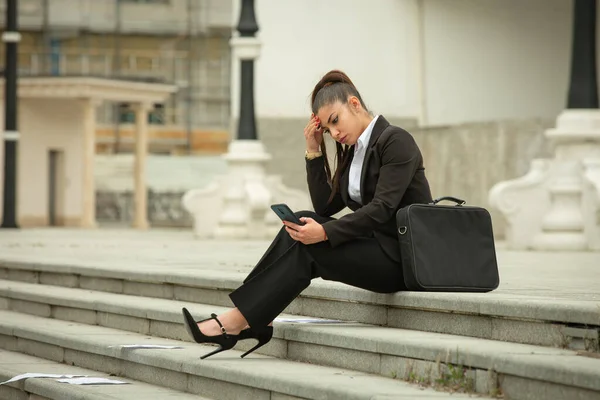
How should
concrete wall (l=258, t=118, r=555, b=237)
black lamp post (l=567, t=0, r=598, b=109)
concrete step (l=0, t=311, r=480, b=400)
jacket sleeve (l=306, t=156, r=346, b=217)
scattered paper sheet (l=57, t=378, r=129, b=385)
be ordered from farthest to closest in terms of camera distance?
concrete wall (l=258, t=118, r=555, b=237) → black lamp post (l=567, t=0, r=598, b=109) → scattered paper sheet (l=57, t=378, r=129, b=385) → jacket sleeve (l=306, t=156, r=346, b=217) → concrete step (l=0, t=311, r=480, b=400)

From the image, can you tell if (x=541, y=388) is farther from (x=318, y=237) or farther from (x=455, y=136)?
(x=455, y=136)

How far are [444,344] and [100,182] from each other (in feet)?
135

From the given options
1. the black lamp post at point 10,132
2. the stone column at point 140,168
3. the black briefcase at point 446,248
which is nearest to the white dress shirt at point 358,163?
the black briefcase at point 446,248

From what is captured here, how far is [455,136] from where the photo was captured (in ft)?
58.7

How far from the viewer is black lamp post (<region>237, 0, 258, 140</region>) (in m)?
17.2

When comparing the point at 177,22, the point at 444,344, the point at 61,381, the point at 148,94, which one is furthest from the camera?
the point at 177,22

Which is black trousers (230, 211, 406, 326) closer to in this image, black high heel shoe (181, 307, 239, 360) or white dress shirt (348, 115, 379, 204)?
black high heel shoe (181, 307, 239, 360)

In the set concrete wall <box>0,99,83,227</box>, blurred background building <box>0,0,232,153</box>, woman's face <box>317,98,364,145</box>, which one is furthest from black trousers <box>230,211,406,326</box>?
blurred background building <box>0,0,232,153</box>

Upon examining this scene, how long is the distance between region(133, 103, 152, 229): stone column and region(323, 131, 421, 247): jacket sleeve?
2521cm

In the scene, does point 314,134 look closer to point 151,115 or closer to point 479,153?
point 479,153

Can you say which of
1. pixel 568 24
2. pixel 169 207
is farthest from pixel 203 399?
pixel 169 207

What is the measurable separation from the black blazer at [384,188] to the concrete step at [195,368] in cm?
63

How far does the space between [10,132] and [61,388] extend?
1797 centimetres

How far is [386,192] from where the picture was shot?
6.10 metres
